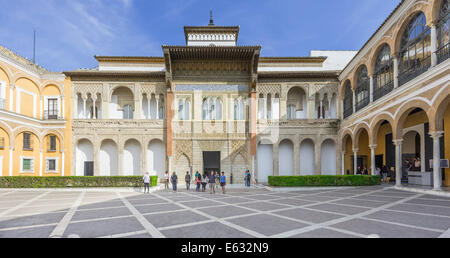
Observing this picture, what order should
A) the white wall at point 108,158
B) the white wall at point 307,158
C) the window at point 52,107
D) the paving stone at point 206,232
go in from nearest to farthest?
the paving stone at point 206,232
the white wall at point 108,158
the window at point 52,107
the white wall at point 307,158

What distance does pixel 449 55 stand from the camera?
10117 millimetres

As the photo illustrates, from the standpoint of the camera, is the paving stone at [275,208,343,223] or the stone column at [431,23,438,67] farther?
the stone column at [431,23,438,67]

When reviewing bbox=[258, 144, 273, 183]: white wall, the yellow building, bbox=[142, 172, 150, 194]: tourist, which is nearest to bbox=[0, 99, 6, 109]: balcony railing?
the yellow building

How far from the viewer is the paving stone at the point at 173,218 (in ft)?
22.1

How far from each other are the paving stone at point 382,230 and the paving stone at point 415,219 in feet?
2.20

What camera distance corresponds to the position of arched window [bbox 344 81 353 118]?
20006 mm

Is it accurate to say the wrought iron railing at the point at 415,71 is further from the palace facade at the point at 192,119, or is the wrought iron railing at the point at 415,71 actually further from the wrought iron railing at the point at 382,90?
the palace facade at the point at 192,119

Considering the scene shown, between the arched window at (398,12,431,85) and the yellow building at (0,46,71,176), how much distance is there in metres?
25.6

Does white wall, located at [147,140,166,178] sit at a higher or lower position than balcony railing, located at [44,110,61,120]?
lower

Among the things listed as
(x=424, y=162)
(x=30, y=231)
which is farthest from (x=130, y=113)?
(x=424, y=162)

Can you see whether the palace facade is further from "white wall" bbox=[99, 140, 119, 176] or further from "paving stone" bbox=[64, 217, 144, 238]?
"paving stone" bbox=[64, 217, 144, 238]

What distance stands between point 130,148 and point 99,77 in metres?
7.05

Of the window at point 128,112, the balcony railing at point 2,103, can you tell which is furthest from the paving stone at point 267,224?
the balcony railing at point 2,103

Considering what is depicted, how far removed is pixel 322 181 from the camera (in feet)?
51.6
